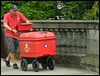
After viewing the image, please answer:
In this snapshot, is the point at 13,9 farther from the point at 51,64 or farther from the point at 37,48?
the point at 51,64

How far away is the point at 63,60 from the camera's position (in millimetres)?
10156

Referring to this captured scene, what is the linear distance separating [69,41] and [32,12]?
10.9 meters

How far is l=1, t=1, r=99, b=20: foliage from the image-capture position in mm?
18484

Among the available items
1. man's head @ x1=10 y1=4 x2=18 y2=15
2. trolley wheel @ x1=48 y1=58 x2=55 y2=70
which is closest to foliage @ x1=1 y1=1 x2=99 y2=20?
man's head @ x1=10 y1=4 x2=18 y2=15

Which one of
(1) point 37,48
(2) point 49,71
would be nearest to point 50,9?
(2) point 49,71

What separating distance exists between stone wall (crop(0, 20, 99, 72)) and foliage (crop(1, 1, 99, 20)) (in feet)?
24.3

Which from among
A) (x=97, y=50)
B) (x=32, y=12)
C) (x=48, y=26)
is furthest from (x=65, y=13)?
(x=97, y=50)

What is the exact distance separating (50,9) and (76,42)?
1131 centimetres

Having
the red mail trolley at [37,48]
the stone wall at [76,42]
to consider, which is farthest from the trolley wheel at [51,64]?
the stone wall at [76,42]

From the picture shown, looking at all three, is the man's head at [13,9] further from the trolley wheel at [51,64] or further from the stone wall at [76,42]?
the trolley wheel at [51,64]

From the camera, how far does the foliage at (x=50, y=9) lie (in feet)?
60.6

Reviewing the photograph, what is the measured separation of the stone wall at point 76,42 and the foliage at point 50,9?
742 cm

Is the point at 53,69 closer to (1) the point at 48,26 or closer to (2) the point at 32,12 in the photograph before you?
(1) the point at 48,26

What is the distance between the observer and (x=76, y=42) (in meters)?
9.87
